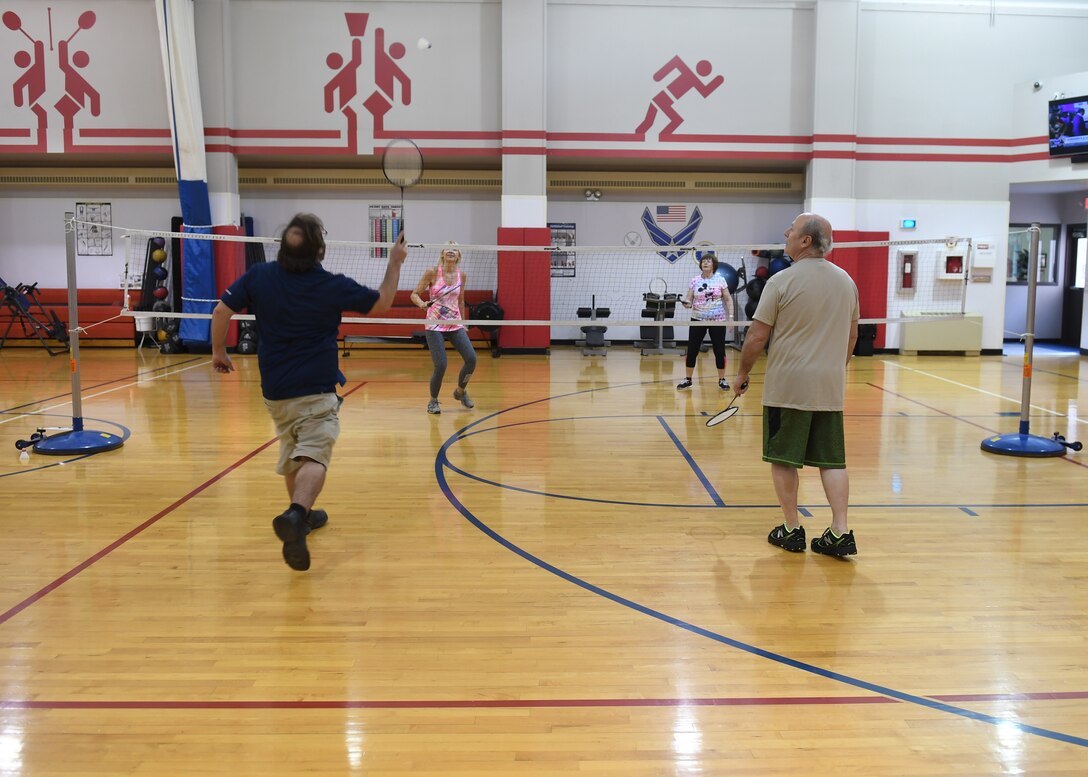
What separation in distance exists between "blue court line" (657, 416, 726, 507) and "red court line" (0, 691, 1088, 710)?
115 inches

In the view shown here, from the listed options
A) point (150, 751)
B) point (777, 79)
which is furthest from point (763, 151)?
point (150, 751)

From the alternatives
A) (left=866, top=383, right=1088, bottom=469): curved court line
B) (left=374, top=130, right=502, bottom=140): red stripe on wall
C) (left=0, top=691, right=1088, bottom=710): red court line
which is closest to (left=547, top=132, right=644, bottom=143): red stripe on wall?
(left=374, top=130, right=502, bottom=140): red stripe on wall

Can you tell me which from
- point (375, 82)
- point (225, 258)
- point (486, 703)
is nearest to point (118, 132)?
point (225, 258)

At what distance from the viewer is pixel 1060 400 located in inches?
438

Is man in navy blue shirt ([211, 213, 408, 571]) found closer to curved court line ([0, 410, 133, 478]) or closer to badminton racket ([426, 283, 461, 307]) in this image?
curved court line ([0, 410, 133, 478])

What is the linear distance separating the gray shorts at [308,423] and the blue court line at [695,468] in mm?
2974

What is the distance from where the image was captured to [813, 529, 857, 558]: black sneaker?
16.6ft

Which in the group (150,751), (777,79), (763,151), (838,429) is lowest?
(150,751)

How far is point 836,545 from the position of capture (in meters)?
5.08

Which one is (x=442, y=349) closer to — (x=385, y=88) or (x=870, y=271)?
(x=385, y=88)

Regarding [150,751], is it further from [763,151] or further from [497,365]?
[763,151]

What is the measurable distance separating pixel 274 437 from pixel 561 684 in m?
5.82

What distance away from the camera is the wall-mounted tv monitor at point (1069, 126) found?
15.5 meters

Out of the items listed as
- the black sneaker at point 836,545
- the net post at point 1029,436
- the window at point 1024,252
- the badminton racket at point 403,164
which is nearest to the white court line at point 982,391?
the net post at point 1029,436
